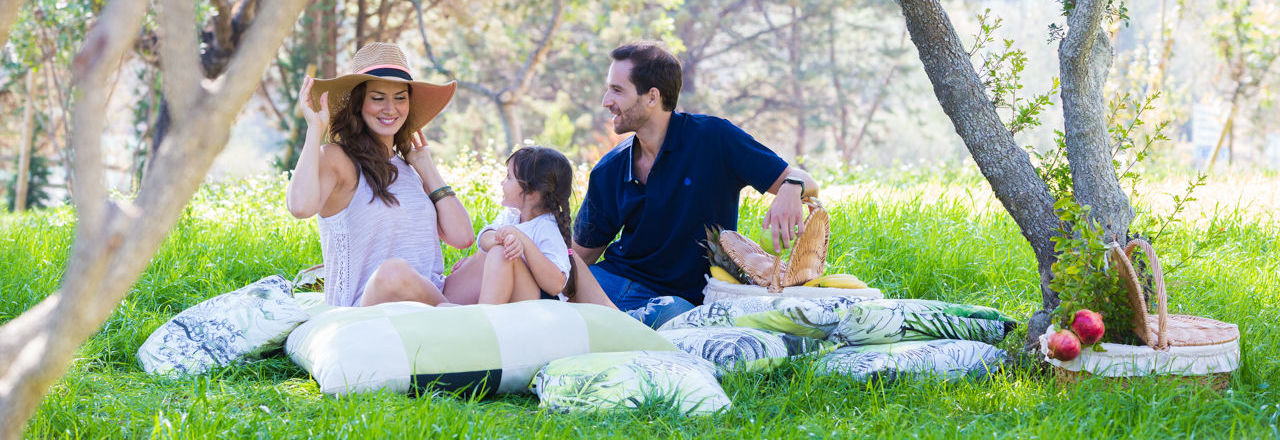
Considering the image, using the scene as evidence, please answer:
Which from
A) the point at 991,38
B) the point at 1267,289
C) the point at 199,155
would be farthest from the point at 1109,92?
the point at 199,155

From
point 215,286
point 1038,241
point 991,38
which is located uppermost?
point 991,38

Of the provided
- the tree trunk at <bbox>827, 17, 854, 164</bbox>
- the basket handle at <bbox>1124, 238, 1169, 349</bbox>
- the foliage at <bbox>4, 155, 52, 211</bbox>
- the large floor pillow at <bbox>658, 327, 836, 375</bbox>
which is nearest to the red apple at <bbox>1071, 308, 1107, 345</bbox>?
the basket handle at <bbox>1124, 238, 1169, 349</bbox>

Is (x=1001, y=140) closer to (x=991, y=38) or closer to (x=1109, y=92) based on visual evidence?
(x=991, y=38)

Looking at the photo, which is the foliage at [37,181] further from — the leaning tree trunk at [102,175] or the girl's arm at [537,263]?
the leaning tree trunk at [102,175]

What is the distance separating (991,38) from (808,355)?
1289 millimetres

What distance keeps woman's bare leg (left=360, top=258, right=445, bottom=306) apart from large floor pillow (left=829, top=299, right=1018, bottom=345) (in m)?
1.47

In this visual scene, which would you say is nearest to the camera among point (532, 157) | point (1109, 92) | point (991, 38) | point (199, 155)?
point (199, 155)

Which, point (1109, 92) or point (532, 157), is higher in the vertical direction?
point (1109, 92)

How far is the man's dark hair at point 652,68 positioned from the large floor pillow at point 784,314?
3.43 feet

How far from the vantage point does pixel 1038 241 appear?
10.6ft

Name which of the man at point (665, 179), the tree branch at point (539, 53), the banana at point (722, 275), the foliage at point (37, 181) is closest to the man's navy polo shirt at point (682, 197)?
the man at point (665, 179)

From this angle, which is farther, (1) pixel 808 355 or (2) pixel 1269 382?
(1) pixel 808 355

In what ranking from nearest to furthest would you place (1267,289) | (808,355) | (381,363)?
(381,363) → (808,355) → (1267,289)

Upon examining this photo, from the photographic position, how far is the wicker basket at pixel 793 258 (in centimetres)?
368
